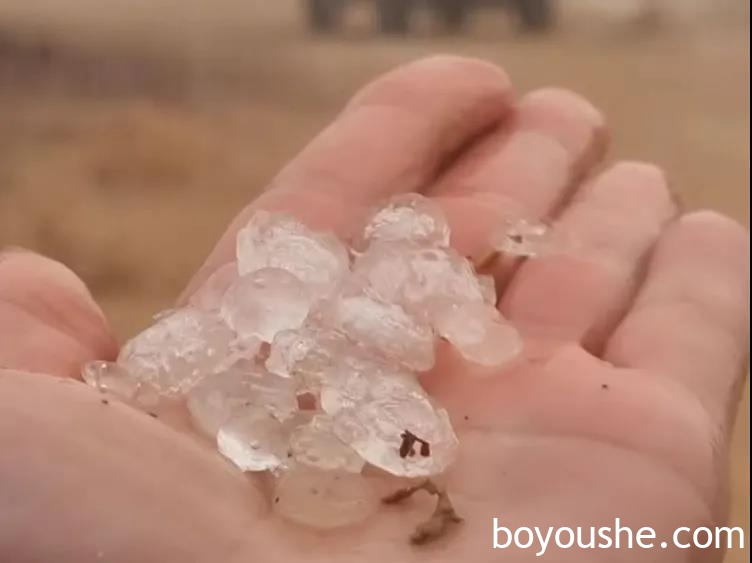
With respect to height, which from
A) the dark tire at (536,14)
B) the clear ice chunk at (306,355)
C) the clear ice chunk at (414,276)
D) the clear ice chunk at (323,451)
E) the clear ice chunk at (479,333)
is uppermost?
the dark tire at (536,14)

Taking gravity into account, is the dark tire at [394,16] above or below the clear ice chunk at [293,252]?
above

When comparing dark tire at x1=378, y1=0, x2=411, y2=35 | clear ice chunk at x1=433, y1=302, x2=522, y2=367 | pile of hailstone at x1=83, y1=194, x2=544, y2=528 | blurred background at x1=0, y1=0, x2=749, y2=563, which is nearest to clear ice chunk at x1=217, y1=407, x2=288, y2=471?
pile of hailstone at x1=83, y1=194, x2=544, y2=528

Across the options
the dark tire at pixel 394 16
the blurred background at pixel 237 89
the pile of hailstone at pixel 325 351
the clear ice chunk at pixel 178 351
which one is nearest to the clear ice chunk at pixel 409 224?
the pile of hailstone at pixel 325 351

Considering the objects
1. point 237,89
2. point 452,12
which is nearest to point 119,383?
point 237,89

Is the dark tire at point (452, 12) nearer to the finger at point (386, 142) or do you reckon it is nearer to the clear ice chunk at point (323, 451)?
the finger at point (386, 142)

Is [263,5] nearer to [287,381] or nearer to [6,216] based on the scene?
[6,216]

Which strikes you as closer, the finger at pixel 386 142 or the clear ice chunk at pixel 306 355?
the clear ice chunk at pixel 306 355

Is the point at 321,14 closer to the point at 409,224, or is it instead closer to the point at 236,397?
the point at 409,224
